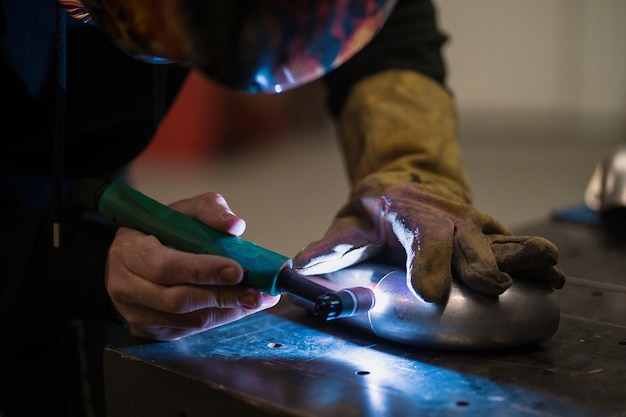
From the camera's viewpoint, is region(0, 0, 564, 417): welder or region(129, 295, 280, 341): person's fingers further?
region(129, 295, 280, 341): person's fingers

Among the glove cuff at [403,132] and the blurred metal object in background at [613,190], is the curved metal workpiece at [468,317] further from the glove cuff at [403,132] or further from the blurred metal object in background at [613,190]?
the blurred metal object in background at [613,190]

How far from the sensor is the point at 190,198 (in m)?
0.82

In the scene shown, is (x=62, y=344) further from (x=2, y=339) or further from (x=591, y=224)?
(x=591, y=224)

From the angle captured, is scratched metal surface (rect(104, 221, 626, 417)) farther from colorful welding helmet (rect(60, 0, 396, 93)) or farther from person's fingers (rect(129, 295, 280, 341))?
colorful welding helmet (rect(60, 0, 396, 93))

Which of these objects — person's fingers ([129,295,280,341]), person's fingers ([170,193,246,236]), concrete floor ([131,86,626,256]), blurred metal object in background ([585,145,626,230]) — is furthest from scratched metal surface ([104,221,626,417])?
concrete floor ([131,86,626,256])

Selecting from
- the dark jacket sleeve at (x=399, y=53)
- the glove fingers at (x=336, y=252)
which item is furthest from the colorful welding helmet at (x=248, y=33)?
the dark jacket sleeve at (x=399, y=53)

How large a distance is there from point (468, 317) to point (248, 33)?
38 cm

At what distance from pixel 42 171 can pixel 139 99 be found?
0.17 m

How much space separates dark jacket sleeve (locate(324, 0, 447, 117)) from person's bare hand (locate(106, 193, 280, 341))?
0.47m

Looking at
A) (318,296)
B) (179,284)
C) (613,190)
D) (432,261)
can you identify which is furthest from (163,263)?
(613,190)

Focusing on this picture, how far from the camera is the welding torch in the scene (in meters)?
0.72

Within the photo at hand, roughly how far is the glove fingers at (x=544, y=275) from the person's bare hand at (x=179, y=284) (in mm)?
252

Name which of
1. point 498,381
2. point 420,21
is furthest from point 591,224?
point 498,381

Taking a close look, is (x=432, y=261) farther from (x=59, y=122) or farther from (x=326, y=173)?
(x=326, y=173)
